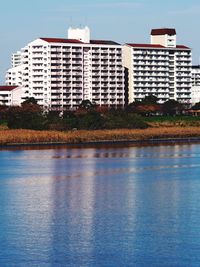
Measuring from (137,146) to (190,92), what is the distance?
132 feet

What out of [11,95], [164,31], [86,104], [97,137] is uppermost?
[164,31]

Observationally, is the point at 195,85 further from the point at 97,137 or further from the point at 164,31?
the point at 97,137

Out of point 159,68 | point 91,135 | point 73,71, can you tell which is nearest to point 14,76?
point 73,71

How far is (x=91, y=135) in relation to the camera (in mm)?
49219

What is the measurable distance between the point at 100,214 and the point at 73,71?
57.1 m

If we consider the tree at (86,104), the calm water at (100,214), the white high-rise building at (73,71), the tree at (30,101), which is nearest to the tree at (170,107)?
the white high-rise building at (73,71)

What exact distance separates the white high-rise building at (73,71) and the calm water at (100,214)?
4050 centimetres

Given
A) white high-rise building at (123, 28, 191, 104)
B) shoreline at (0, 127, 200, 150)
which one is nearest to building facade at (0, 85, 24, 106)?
white high-rise building at (123, 28, 191, 104)

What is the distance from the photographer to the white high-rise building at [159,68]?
79812 mm

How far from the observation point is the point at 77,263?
567 inches

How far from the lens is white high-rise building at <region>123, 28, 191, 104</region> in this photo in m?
79.8

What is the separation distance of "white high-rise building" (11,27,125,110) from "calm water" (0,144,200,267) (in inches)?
1594

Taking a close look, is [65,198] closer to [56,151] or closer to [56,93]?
[56,151]

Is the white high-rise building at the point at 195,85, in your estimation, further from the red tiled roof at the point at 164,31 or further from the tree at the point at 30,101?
the tree at the point at 30,101
